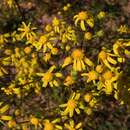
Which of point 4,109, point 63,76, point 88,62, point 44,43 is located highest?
point 44,43

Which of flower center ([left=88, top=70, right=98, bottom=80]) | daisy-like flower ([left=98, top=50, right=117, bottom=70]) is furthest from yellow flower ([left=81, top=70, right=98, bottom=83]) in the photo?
daisy-like flower ([left=98, top=50, right=117, bottom=70])

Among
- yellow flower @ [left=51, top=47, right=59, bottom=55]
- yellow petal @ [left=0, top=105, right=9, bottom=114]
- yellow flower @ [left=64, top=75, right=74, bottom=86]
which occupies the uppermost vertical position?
yellow flower @ [left=51, top=47, right=59, bottom=55]

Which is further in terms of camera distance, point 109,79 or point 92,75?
point 92,75

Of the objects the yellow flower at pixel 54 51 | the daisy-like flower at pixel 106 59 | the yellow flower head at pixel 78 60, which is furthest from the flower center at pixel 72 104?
the yellow flower at pixel 54 51

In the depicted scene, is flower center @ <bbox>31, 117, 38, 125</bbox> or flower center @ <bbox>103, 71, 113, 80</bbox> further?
flower center @ <bbox>31, 117, 38, 125</bbox>

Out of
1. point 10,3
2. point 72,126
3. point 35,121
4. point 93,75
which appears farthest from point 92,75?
point 10,3

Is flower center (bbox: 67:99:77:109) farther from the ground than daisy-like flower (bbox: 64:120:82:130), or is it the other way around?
flower center (bbox: 67:99:77:109)

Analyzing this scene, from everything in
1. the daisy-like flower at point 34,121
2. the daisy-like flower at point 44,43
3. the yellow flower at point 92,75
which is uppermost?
the daisy-like flower at point 44,43

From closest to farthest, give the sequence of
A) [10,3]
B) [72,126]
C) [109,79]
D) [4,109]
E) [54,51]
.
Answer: [109,79], [72,126], [4,109], [54,51], [10,3]

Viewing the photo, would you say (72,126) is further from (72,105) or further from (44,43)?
(44,43)

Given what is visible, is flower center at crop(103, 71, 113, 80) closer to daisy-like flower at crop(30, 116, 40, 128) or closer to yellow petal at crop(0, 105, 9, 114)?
daisy-like flower at crop(30, 116, 40, 128)

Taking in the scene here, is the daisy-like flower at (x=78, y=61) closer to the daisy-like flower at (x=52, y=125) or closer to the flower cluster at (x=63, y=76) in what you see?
the flower cluster at (x=63, y=76)
